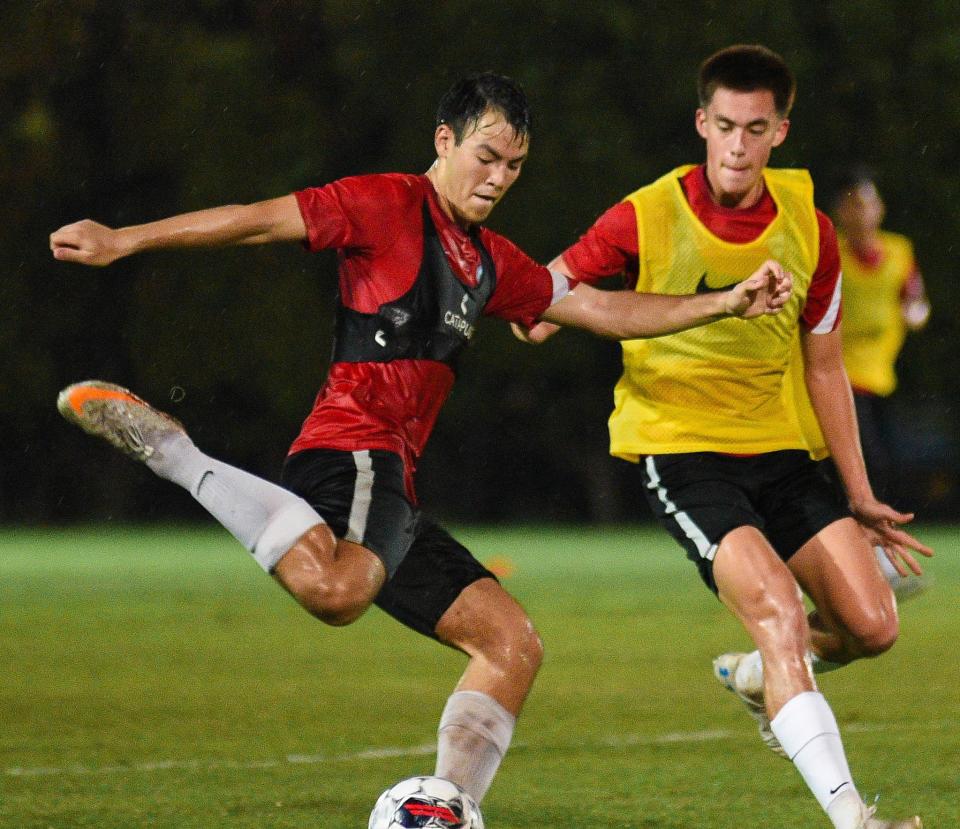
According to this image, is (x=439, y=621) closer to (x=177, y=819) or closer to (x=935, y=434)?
(x=177, y=819)

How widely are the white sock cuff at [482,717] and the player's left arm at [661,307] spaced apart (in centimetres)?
113

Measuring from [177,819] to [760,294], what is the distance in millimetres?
2330

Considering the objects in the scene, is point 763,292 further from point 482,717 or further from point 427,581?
point 482,717

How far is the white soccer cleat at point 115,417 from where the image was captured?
17.0 feet

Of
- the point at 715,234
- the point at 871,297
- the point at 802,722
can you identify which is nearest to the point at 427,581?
the point at 802,722

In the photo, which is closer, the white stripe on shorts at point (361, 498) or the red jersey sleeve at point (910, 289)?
the white stripe on shorts at point (361, 498)

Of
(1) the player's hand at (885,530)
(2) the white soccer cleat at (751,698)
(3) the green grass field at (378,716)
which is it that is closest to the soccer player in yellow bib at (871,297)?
(3) the green grass field at (378,716)

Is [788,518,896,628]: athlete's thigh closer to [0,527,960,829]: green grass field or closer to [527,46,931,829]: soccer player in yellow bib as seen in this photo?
[527,46,931,829]: soccer player in yellow bib

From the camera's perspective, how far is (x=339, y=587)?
491cm

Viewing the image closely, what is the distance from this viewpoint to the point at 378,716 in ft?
26.5

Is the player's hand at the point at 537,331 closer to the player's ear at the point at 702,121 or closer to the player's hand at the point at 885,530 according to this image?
the player's ear at the point at 702,121

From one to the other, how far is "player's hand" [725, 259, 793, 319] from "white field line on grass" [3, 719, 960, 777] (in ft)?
8.14

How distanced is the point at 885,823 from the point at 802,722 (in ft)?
1.31

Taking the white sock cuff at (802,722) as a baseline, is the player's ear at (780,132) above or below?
above
